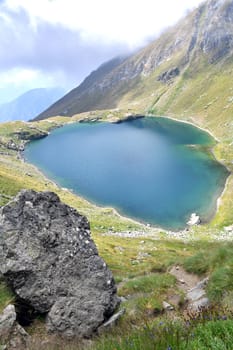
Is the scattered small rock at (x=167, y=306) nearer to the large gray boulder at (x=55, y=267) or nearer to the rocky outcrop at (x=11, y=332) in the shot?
the large gray boulder at (x=55, y=267)

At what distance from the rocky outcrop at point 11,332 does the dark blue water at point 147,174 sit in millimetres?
66576

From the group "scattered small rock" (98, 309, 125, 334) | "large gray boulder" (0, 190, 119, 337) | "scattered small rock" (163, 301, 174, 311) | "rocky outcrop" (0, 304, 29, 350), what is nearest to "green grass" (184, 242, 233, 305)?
"scattered small rock" (163, 301, 174, 311)

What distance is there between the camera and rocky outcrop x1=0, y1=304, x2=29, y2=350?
930 cm

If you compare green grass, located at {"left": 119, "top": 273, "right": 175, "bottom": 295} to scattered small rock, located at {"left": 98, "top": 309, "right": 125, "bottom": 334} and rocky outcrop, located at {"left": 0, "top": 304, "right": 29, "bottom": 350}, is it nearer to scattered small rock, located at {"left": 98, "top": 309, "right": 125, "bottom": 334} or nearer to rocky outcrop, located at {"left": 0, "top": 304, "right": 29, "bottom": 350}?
scattered small rock, located at {"left": 98, "top": 309, "right": 125, "bottom": 334}

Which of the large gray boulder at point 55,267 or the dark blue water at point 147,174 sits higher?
the dark blue water at point 147,174

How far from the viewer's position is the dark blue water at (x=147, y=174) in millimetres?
85763

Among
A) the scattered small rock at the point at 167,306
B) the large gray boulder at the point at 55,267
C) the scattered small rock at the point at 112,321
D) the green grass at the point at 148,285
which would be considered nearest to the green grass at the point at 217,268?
the scattered small rock at the point at 167,306

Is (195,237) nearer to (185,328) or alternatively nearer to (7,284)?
(7,284)

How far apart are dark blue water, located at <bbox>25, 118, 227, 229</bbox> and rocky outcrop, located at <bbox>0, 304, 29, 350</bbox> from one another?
6658 centimetres

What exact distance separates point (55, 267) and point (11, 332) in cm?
261

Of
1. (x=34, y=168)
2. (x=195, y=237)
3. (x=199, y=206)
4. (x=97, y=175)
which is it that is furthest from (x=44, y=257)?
(x=34, y=168)

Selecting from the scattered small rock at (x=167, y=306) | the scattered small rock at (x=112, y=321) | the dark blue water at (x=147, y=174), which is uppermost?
the dark blue water at (x=147, y=174)

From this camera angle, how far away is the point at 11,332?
9609 millimetres

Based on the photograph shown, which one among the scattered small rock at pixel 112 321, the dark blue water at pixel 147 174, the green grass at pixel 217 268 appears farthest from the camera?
the dark blue water at pixel 147 174
